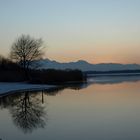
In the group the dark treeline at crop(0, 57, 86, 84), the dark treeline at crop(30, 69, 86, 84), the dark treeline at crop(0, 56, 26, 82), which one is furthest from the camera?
the dark treeline at crop(30, 69, 86, 84)

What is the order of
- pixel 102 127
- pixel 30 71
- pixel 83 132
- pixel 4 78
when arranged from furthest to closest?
pixel 30 71
pixel 4 78
pixel 102 127
pixel 83 132

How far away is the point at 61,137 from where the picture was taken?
14.3 m

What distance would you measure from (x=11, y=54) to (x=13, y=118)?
6363 centimetres

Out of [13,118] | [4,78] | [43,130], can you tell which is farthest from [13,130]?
[4,78]

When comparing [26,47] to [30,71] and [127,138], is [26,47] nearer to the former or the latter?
[30,71]

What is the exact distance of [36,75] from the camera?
3147 inches

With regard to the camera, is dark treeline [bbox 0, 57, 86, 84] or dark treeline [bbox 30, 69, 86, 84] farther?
dark treeline [bbox 30, 69, 86, 84]

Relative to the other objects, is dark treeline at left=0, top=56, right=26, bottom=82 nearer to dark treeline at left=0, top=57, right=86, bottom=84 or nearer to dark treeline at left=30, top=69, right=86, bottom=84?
dark treeline at left=0, top=57, right=86, bottom=84

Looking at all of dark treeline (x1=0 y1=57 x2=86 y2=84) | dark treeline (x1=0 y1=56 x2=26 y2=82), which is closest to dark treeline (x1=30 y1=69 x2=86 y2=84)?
dark treeline (x1=0 y1=57 x2=86 y2=84)

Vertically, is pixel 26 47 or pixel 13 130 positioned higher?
pixel 26 47

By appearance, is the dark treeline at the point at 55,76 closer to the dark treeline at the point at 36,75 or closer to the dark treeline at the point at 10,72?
the dark treeline at the point at 36,75

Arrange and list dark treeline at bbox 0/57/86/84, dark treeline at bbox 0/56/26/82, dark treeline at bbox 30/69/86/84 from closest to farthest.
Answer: dark treeline at bbox 0/56/26/82, dark treeline at bbox 0/57/86/84, dark treeline at bbox 30/69/86/84

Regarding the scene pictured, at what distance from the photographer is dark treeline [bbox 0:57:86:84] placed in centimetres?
7075

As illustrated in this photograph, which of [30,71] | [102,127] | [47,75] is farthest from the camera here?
[30,71]
